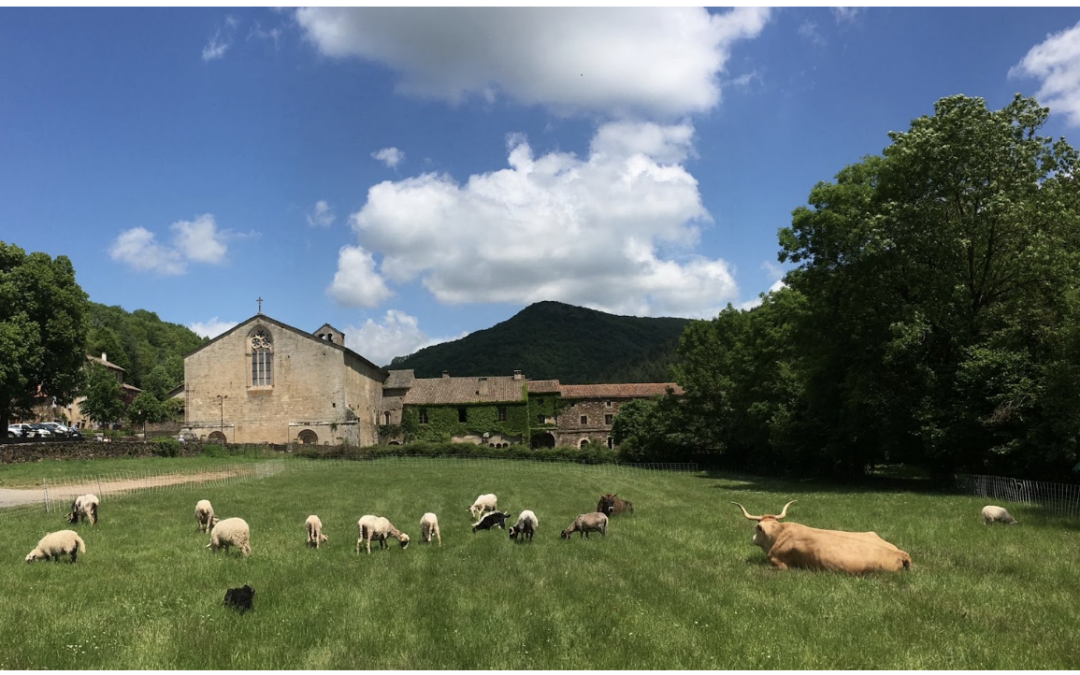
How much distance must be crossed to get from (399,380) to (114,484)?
55020 millimetres

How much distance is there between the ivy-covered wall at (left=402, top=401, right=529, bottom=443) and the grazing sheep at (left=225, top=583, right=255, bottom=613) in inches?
2634

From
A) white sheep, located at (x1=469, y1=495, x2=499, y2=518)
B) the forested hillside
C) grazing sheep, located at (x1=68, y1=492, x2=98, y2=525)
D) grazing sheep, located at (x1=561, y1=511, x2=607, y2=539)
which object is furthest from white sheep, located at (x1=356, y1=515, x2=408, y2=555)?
the forested hillside

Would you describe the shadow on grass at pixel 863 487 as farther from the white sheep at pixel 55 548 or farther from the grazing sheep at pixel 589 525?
the white sheep at pixel 55 548

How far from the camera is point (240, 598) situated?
892cm

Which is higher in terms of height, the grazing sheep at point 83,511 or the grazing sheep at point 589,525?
the grazing sheep at point 83,511

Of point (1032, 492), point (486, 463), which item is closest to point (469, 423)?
point (486, 463)

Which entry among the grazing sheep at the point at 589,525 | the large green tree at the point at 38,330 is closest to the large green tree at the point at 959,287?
the grazing sheep at the point at 589,525

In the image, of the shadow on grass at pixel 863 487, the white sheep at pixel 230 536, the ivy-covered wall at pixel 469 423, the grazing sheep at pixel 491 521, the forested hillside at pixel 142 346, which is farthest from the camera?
the forested hillside at pixel 142 346

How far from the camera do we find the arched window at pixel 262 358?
71.8 m

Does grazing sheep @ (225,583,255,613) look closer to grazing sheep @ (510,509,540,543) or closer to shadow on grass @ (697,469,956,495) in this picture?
grazing sheep @ (510,509,540,543)

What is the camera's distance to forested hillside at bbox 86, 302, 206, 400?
118 metres

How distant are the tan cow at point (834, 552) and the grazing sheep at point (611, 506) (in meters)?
7.87

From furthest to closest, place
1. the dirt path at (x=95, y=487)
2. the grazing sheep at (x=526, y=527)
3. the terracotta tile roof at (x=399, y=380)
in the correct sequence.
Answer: the terracotta tile roof at (x=399, y=380) → the dirt path at (x=95, y=487) → the grazing sheep at (x=526, y=527)

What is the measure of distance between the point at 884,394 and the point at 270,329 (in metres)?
61.3
